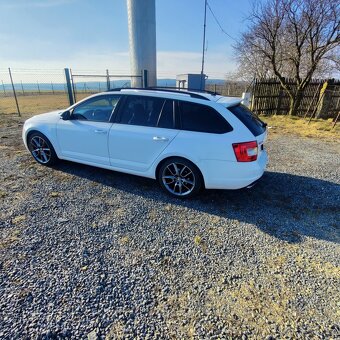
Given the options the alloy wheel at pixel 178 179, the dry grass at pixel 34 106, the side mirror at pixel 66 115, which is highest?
the side mirror at pixel 66 115

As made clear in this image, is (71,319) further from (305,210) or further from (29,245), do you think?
(305,210)

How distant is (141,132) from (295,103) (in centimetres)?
1085

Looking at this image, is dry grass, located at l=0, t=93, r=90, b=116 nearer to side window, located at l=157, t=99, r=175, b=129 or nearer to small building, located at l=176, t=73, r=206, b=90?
small building, located at l=176, t=73, r=206, b=90

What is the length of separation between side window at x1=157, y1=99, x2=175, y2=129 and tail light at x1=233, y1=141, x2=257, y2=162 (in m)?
1.04

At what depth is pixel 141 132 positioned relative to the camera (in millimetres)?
3760

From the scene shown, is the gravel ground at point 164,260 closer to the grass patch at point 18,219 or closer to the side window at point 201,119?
the grass patch at point 18,219

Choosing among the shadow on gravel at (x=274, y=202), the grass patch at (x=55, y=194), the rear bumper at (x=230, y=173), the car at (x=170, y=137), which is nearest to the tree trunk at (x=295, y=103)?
the shadow on gravel at (x=274, y=202)

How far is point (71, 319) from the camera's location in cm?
189

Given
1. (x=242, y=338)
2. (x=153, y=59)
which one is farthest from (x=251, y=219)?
(x=153, y=59)

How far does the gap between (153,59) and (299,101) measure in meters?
8.14

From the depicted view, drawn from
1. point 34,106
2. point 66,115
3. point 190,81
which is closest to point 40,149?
point 66,115

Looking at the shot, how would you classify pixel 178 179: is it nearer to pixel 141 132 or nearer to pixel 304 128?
pixel 141 132

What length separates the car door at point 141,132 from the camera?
12.0ft

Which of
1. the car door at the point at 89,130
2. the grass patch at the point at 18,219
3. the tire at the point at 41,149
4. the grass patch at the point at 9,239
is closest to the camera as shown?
the grass patch at the point at 9,239
